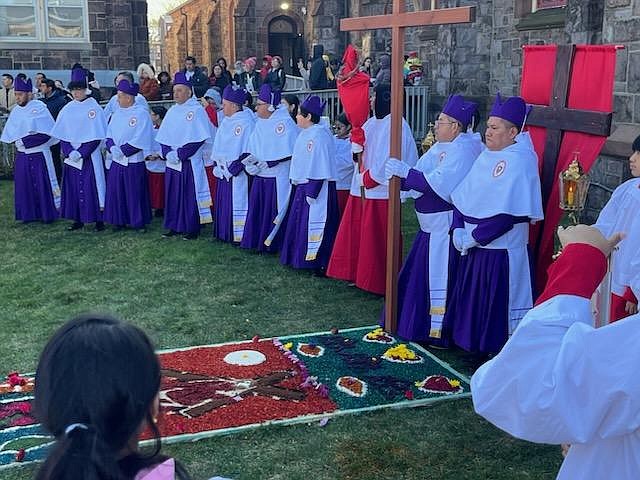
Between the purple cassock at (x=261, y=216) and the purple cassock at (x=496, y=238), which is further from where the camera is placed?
the purple cassock at (x=261, y=216)

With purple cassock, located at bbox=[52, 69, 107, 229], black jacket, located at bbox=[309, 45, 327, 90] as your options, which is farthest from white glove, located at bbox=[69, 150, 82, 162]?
black jacket, located at bbox=[309, 45, 327, 90]

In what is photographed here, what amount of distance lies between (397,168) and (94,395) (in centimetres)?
440

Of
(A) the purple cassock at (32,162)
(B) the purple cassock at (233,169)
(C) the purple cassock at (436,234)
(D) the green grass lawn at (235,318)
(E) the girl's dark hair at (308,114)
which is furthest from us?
(A) the purple cassock at (32,162)

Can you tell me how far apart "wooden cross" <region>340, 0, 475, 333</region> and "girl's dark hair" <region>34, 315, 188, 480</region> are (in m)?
3.91

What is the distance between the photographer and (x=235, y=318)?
22.2 feet

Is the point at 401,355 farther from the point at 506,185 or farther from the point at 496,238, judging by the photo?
the point at 506,185

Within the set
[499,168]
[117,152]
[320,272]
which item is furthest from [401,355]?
[117,152]

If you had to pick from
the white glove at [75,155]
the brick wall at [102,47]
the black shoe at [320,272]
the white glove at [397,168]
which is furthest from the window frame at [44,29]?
the white glove at [397,168]

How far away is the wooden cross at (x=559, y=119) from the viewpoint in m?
4.86

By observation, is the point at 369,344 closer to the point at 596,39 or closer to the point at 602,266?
the point at 602,266

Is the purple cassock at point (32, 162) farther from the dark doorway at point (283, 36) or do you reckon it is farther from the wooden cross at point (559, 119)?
the dark doorway at point (283, 36)

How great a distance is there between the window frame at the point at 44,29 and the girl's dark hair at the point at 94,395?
18.2 metres

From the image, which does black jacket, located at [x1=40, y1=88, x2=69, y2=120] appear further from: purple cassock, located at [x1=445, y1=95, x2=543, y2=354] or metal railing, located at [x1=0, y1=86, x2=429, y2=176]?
purple cassock, located at [x1=445, y1=95, x2=543, y2=354]

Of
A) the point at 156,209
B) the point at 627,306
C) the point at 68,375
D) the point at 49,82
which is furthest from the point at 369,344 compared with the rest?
the point at 49,82
